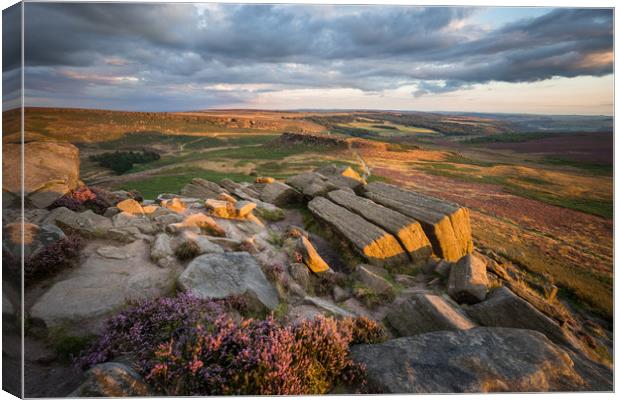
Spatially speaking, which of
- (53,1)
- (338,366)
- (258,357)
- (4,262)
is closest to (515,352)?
(338,366)

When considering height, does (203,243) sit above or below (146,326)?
above

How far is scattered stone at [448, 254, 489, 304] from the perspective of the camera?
24.6 feet

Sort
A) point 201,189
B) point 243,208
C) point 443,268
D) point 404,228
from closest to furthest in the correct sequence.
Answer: point 443,268 → point 404,228 → point 243,208 → point 201,189

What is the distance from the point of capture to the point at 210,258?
6.95 meters

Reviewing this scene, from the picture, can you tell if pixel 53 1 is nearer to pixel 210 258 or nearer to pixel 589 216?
pixel 210 258

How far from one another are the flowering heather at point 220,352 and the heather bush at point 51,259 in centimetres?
221

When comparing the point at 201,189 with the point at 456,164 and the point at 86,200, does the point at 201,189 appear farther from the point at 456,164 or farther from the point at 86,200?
the point at 456,164

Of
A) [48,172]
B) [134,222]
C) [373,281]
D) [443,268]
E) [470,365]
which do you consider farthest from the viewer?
[443,268]

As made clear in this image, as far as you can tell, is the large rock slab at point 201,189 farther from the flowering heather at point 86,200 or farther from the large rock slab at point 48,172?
the large rock slab at point 48,172

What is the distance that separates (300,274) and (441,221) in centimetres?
483

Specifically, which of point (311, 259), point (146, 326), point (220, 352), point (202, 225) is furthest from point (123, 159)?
point (220, 352)

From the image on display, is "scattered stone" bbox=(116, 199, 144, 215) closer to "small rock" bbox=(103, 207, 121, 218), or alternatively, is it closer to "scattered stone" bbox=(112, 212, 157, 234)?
"small rock" bbox=(103, 207, 121, 218)

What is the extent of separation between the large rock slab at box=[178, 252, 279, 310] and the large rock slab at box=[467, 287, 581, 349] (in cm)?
470

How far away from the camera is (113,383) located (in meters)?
3.93
